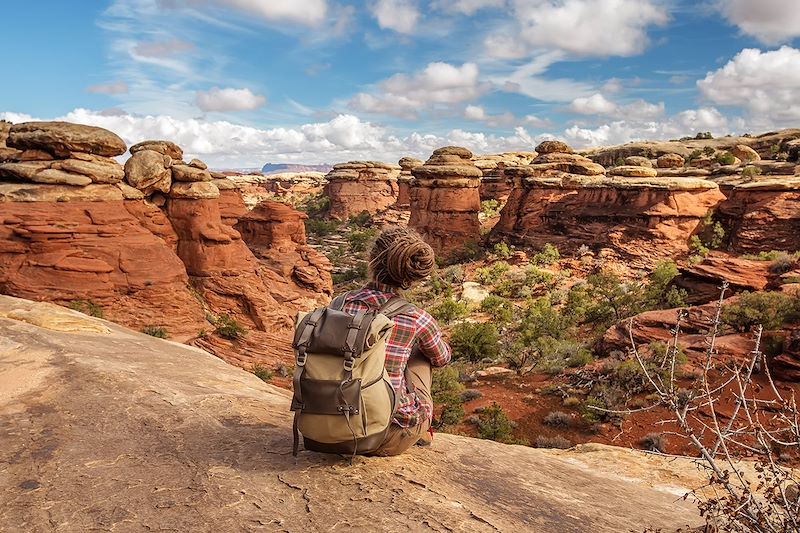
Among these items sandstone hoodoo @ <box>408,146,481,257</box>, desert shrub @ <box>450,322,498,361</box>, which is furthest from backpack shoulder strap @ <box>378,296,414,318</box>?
sandstone hoodoo @ <box>408,146,481,257</box>

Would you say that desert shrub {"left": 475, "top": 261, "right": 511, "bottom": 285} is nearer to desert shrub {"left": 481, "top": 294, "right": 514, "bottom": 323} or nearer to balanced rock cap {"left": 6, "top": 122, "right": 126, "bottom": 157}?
desert shrub {"left": 481, "top": 294, "right": 514, "bottom": 323}

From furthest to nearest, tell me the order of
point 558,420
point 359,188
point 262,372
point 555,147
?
point 359,188
point 555,147
point 262,372
point 558,420

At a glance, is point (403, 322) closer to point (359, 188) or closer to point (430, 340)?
point (430, 340)

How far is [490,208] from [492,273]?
58.8 ft

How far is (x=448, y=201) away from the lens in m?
38.7

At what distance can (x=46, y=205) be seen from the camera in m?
15.0

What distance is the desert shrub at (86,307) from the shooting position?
47.1 feet

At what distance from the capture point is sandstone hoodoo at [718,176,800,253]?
26578mm

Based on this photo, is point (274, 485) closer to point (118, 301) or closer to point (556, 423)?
point (556, 423)

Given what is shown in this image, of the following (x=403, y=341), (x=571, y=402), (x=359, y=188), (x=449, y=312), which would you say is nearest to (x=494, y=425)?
(x=571, y=402)

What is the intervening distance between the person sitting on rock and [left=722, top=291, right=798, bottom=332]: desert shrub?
13.0m

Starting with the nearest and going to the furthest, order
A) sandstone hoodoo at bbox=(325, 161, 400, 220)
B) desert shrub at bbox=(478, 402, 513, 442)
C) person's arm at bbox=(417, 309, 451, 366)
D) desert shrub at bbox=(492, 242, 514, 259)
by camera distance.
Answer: person's arm at bbox=(417, 309, 451, 366)
desert shrub at bbox=(478, 402, 513, 442)
desert shrub at bbox=(492, 242, 514, 259)
sandstone hoodoo at bbox=(325, 161, 400, 220)

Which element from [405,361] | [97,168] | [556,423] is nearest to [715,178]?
[556,423]

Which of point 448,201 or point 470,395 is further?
point 448,201
